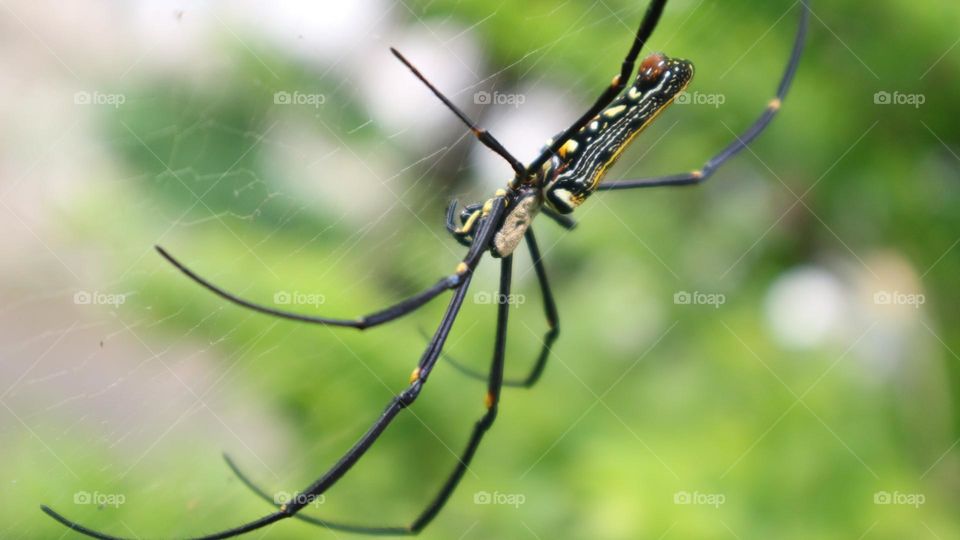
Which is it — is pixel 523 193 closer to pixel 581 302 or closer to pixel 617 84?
pixel 617 84

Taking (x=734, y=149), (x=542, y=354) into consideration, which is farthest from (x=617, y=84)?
(x=542, y=354)

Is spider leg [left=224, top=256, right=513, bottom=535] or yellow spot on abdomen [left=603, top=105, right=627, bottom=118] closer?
yellow spot on abdomen [left=603, top=105, right=627, bottom=118]

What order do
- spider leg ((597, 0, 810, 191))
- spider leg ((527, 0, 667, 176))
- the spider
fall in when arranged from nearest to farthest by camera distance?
spider leg ((527, 0, 667, 176)), the spider, spider leg ((597, 0, 810, 191))


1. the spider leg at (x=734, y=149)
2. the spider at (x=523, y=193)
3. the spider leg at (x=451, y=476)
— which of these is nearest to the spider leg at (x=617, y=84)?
the spider at (x=523, y=193)

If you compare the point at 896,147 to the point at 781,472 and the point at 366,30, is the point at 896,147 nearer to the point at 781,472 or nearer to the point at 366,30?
the point at 781,472

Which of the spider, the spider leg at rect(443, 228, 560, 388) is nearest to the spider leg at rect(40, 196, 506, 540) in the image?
the spider

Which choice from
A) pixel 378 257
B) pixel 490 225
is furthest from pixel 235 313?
pixel 490 225

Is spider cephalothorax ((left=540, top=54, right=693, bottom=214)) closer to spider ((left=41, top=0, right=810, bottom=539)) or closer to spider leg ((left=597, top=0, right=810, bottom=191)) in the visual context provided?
spider ((left=41, top=0, right=810, bottom=539))
